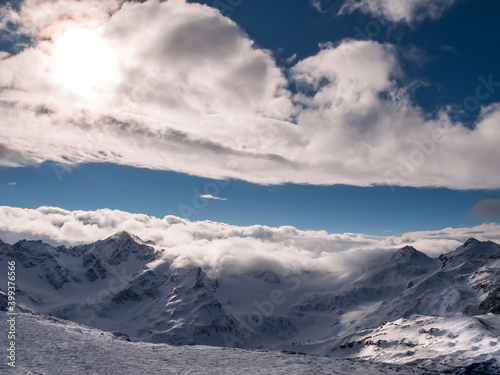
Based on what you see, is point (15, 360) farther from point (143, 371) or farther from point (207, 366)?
point (207, 366)

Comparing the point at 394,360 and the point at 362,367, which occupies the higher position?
the point at 362,367

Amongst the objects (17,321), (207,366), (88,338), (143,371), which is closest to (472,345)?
(207,366)

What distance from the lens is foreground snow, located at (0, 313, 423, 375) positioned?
25125 mm

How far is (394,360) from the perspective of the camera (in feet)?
121

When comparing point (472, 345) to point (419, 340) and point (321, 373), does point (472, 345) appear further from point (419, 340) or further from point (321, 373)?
Result: point (321, 373)

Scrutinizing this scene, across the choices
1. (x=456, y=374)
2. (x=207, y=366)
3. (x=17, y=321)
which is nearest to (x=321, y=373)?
(x=207, y=366)

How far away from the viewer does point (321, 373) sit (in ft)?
79.9

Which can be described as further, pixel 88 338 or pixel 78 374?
pixel 88 338

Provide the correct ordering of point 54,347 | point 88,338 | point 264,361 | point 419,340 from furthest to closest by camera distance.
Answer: point 419,340 → point 88,338 → point 54,347 → point 264,361

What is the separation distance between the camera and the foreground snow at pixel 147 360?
2512 centimetres

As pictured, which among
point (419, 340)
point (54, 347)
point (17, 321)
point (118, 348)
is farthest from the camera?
point (419, 340)

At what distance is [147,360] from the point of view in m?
28.5

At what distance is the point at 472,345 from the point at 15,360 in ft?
128

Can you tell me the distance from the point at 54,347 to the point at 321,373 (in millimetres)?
23005
